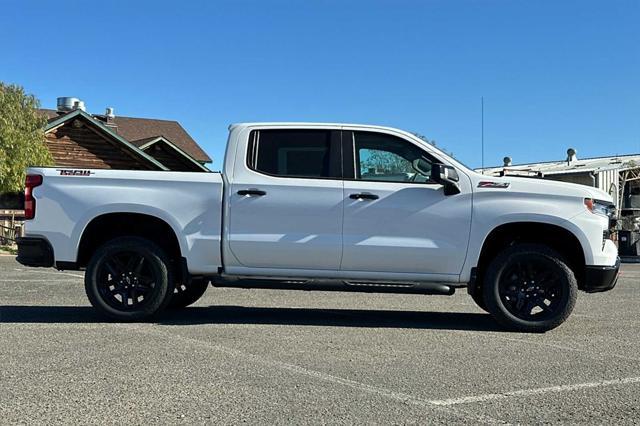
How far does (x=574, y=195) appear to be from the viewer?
6.63 m

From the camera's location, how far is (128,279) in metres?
6.95

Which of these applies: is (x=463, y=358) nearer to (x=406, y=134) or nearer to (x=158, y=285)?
(x=406, y=134)

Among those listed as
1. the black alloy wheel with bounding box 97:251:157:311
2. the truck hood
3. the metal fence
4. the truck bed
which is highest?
the truck hood

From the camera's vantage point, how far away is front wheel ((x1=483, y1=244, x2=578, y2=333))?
656cm

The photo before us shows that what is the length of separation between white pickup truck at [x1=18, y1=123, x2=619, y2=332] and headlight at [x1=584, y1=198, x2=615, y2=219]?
0.02 m

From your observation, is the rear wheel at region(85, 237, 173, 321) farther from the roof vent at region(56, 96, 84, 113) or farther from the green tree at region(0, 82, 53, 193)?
the roof vent at region(56, 96, 84, 113)

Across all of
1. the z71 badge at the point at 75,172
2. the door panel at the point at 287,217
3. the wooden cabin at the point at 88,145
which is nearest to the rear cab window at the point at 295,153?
the door panel at the point at 287,217

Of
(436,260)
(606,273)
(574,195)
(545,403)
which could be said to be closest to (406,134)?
(436,260)

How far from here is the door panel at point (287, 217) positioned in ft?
22.0

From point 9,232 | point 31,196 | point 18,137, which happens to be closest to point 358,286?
point 31,196

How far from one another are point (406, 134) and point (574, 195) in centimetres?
181

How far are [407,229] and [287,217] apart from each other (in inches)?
48.5

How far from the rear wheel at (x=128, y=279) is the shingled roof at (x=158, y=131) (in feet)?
91.2

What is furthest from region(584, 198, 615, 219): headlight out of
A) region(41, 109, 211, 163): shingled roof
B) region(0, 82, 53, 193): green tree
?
region(41, 109, 211, 163): shingled roof
